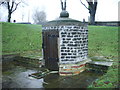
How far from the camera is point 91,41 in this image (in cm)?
1416

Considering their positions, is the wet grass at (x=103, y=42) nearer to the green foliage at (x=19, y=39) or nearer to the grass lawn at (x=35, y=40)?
the grass lawn at (x=35, y=40)

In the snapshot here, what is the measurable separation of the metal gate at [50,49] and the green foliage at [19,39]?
6.10 m

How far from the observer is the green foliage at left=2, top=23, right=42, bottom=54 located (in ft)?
41.6

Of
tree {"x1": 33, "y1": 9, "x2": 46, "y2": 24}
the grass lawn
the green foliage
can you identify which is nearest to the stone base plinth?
the grass lawn

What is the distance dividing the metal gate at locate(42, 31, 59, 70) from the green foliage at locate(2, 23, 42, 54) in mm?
6099

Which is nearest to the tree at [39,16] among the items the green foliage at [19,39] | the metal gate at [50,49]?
the green foliage at [19,39]

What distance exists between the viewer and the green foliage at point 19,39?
1269cm

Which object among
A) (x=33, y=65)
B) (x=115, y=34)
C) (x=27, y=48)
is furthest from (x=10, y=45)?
(x=115, y=34)

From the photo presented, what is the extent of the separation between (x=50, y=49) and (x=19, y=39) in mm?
8616

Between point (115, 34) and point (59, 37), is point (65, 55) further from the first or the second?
point (115, 34)

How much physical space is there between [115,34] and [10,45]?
12164 millimetres

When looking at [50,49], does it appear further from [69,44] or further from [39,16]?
[39,16]

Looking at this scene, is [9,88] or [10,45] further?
[10,45]

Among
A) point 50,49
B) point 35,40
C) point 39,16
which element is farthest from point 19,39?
point 39,16
